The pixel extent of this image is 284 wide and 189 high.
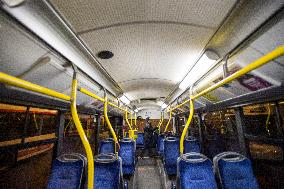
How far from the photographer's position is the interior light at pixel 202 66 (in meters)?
2.70

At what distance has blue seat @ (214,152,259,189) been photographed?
276cm

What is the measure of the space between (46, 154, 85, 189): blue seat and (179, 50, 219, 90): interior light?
102 inches

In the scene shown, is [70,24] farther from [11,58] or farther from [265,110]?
[265,110]

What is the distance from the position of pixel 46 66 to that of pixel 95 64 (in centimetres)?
96

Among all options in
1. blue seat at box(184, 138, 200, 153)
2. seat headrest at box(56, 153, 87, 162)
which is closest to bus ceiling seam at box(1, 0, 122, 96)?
seat headrest at box(56, 153, 87, 162)

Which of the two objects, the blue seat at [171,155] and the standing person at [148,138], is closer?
the blue seat at [171,155]

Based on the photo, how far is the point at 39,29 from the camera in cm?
170

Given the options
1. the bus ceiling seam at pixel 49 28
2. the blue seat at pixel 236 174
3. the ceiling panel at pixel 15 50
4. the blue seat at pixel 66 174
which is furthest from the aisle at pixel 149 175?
the ceiling panel at pixel 15 50

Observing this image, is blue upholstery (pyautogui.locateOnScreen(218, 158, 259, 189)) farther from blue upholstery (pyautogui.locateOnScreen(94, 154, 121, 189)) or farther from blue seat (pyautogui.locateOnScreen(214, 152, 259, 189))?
blue upholstery (pyautogui.locateOnScreen(94, 154, 121, 189))

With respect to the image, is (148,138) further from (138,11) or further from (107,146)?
(138,11)

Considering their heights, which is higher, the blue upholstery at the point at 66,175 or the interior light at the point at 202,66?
the interior light at the point at 202,66

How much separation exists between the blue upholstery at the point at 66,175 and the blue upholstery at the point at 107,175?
0.97ft

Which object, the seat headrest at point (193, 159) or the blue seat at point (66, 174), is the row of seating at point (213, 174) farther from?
the blue seat at point (66, 174)

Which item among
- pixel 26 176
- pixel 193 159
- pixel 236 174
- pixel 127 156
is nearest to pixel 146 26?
pixel 193 159
